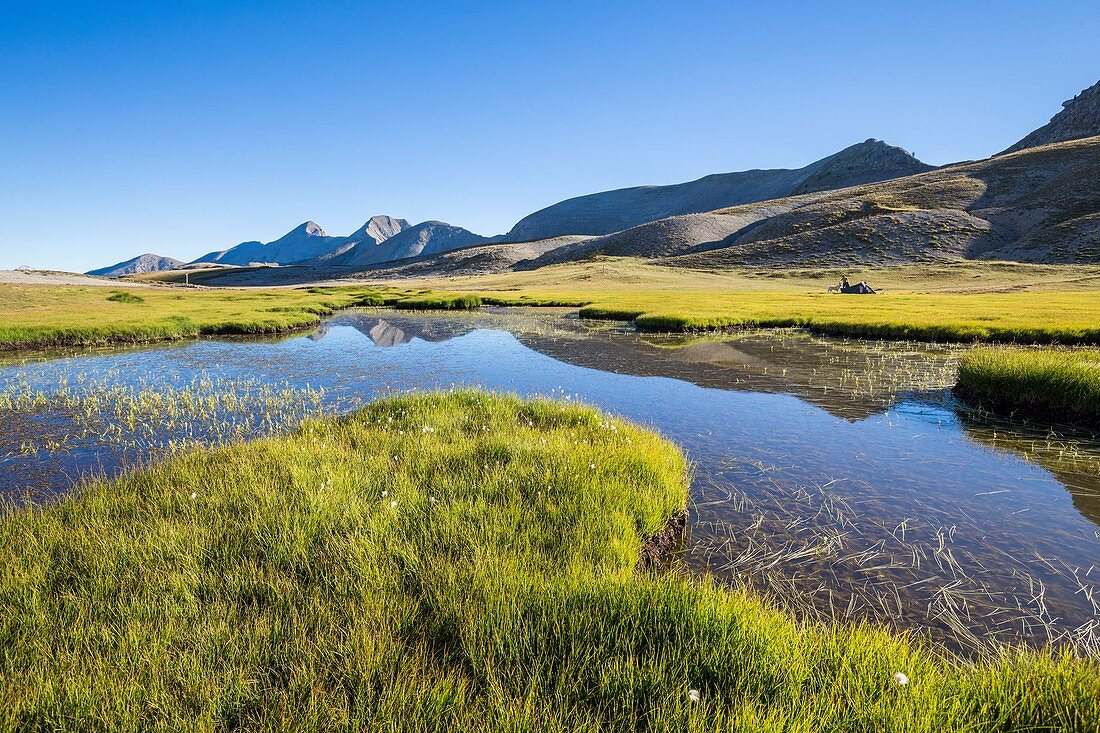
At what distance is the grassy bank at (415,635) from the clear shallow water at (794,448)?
4.53 ft

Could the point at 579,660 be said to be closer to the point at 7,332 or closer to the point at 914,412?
the point at 914,412

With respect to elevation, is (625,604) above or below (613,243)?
below

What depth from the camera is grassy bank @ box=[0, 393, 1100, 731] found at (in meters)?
3.00

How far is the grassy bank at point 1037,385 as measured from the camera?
1238cm

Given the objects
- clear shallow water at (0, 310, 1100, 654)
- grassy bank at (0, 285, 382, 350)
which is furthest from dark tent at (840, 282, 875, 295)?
grassy bank at (0, 285, 382, 350)

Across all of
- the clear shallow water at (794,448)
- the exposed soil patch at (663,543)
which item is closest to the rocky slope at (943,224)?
the clear shallow water at (794,448)

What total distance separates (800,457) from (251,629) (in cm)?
969

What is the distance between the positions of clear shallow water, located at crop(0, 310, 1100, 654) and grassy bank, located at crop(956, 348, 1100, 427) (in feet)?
3.43

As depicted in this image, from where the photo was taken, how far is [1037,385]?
43.2ft

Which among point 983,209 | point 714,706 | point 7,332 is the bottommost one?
point 714,706

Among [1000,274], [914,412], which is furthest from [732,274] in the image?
[914,412]

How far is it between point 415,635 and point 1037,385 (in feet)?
53.8

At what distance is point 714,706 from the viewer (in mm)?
3131

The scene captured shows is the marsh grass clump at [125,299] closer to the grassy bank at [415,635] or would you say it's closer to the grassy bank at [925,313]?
the grassy bank at [925,313]
